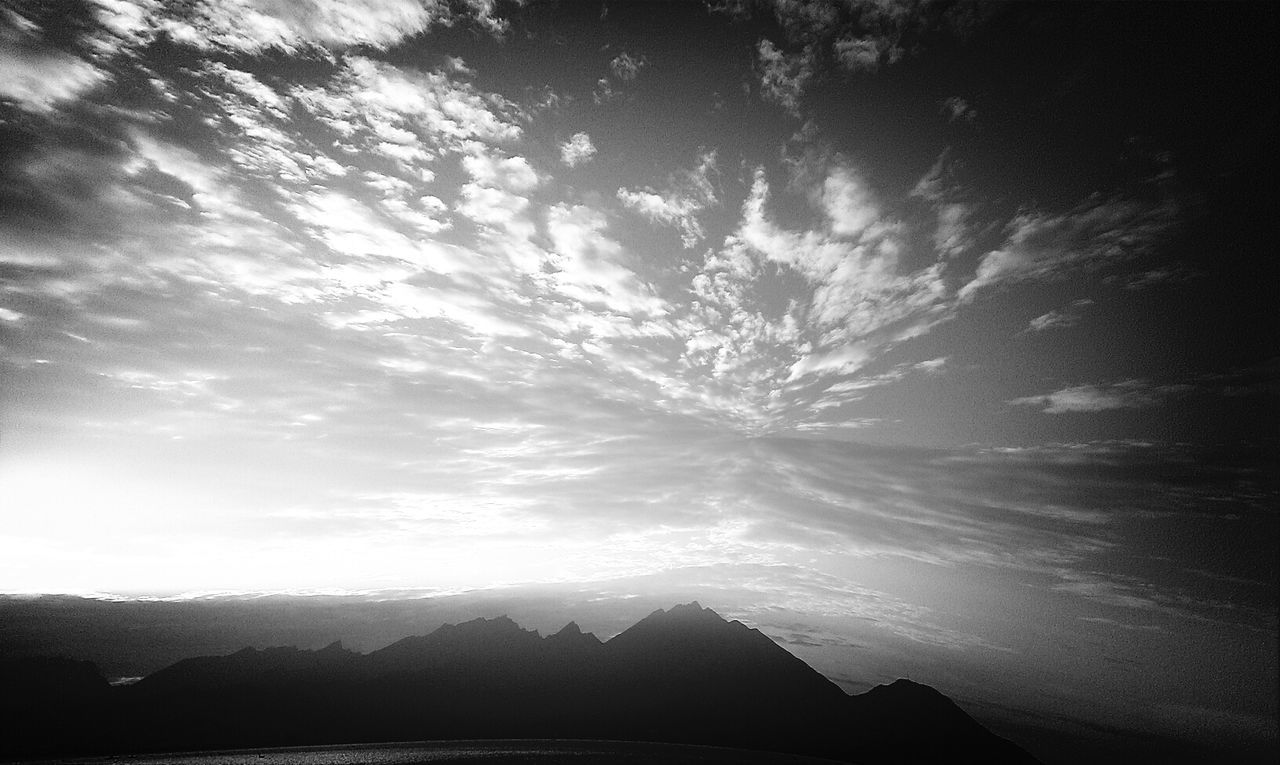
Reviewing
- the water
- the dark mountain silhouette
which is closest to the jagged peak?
the dark mountain silhouette

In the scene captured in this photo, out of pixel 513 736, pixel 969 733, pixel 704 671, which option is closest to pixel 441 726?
pixel 513 736

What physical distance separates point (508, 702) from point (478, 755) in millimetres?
46708

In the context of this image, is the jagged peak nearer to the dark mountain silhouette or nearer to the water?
the dark mountain silhouette

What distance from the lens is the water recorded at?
254 ft

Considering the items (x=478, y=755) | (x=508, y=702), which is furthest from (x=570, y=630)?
(x=478, y=755)

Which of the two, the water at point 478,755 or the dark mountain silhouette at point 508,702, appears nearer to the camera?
the water at point 478,755

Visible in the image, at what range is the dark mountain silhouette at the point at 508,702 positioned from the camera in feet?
350

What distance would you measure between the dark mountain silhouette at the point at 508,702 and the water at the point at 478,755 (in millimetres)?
12568

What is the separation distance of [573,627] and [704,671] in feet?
173

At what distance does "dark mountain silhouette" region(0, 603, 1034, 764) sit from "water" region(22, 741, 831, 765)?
12.6 metres

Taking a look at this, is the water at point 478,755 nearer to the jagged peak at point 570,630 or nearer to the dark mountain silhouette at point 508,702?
the dark mountain silhouette at point 508,702

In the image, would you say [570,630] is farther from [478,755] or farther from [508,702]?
[478,755]

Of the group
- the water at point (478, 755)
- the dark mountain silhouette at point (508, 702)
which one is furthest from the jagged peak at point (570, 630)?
the water at point (478, 755)

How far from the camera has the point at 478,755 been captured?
8331 centimetres
